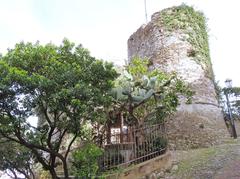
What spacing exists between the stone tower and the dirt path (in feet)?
8.02

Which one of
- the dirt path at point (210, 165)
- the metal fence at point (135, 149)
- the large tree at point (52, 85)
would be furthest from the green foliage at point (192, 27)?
the large tree at point (52, 85)

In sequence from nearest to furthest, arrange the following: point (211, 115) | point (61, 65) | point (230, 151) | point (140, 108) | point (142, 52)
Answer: point (61, 65) → point (230, 151) → point (140, 108) → point (211, 115) → point (142, 52)

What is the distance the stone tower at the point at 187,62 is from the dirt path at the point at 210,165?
2445 millimetres

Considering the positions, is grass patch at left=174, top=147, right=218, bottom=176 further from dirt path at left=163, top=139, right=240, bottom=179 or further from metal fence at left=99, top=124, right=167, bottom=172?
metal fence at left=99, top=124, right=167, bottom=172

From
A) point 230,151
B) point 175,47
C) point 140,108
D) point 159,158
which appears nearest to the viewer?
point 159,158

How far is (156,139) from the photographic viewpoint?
9562 mm

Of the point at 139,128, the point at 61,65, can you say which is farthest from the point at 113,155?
the point at 61,65

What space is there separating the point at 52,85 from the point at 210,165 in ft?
15.2

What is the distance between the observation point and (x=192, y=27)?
14398 mm

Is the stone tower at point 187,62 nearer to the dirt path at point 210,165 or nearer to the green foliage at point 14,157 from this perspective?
the dirt path at point 210,165

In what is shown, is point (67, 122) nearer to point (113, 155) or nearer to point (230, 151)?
point (113, 155)

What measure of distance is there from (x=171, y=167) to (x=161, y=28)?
7.58 metres

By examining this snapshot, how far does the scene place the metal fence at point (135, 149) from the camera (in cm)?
887

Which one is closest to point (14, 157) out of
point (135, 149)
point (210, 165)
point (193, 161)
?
point (135, 149)
